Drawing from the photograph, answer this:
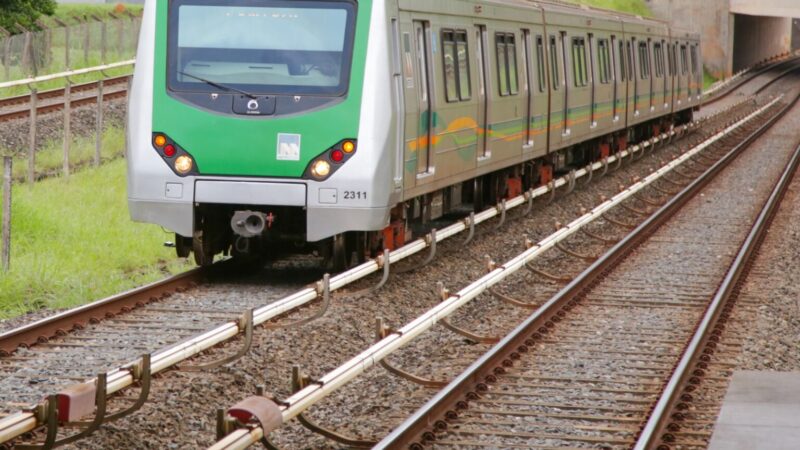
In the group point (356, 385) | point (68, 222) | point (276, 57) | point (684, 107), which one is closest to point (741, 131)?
point (684, 107)

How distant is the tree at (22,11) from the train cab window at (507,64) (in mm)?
24578

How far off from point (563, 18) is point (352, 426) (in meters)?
15.0

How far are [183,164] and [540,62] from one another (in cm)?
899

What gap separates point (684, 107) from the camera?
38.0 metres

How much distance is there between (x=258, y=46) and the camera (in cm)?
1281

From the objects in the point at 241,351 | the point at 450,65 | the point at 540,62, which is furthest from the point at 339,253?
the point at 540,62

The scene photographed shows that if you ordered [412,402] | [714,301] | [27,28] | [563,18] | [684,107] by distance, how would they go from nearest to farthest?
1. [412,402]
2. [714,301]
3. [563,18]
4. [684,107]
5. [27,28]

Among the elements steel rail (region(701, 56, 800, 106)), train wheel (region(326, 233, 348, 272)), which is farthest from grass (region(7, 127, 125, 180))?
steel rail (region(701, 56, 800, 106))

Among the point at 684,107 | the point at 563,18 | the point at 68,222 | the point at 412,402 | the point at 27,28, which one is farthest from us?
the point at 27,28

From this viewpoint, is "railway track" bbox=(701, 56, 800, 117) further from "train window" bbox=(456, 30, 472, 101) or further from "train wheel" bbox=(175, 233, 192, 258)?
"train wheel" bbox=(175, 233, 192, 258)

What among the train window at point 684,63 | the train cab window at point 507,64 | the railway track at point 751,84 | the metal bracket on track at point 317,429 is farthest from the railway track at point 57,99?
the railway track at point 751,84

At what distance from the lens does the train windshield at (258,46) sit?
41.9 ft

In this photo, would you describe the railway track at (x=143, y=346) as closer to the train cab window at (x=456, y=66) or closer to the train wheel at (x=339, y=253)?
the train wheel at (x=339, y=253)

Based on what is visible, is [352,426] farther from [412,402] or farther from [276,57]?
[276,57]
